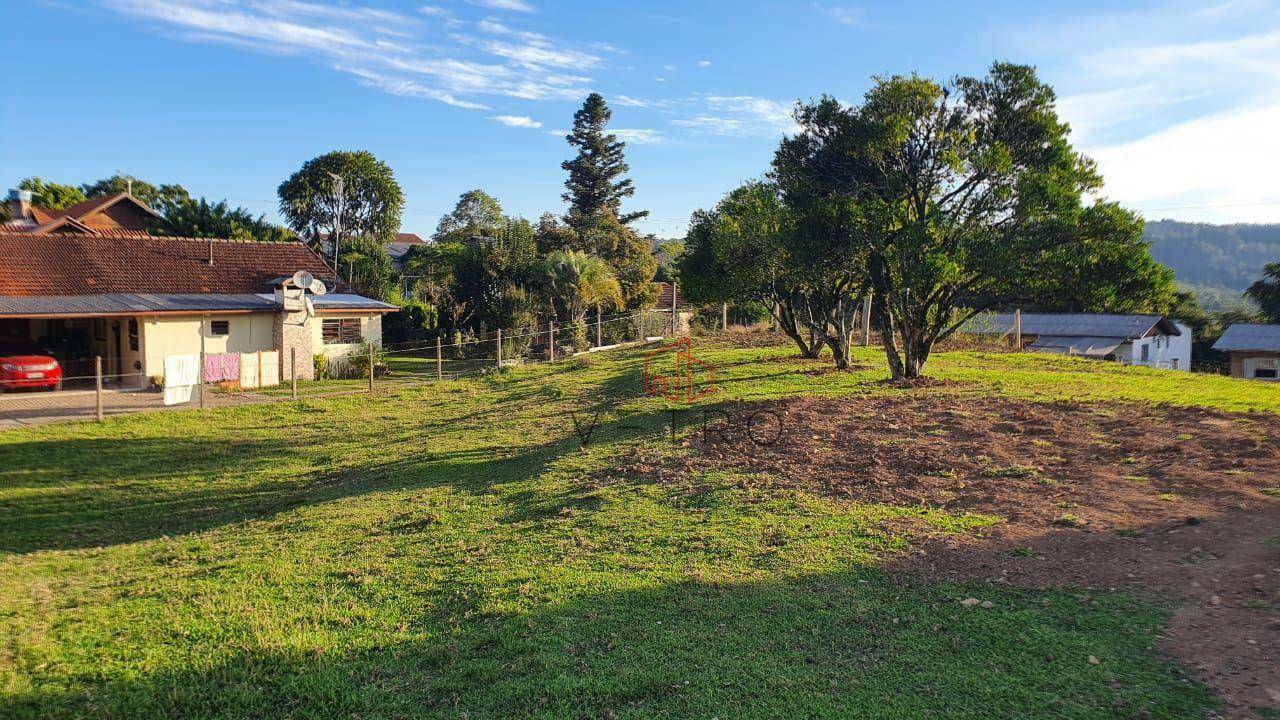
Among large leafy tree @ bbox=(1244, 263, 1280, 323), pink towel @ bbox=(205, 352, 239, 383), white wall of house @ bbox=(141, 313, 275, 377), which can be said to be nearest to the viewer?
white wall of house @ bbox=(141, 313, 275, 377)

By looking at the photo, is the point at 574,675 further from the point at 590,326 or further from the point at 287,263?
the point at 287,263

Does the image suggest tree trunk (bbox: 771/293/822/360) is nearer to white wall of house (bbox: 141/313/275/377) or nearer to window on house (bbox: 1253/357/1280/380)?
white wall of house (bbox: 141/313/275/377)

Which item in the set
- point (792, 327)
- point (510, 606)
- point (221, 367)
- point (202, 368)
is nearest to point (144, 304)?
point (221, 367)

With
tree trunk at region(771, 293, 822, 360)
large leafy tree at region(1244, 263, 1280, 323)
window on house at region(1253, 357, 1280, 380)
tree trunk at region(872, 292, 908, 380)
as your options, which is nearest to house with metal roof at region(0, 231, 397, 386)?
tree trunk at region(771, 293, 822, 360)

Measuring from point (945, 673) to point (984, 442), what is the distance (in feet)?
20.9

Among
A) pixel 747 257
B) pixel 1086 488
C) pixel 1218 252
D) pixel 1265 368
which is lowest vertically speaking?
pixel 1086 488

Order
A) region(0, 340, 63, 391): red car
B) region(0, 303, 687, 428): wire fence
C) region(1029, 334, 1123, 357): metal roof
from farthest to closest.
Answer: region(1029, 334, 1123, 357): metal roof < region(0, 340, 63, 391): red car < region(0, 303, 687, 428): wire fence

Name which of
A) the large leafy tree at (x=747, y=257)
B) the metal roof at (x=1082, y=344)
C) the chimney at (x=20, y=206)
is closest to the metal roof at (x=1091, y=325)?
the metal roof at (x=1082, y=344)

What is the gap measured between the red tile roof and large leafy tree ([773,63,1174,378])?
19.3 metres

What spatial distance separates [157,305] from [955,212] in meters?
21.2

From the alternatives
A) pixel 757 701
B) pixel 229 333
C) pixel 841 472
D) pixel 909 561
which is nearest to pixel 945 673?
pixel 757 701

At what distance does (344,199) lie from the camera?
50.6 metres

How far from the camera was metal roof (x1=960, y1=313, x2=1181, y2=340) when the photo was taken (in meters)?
33.6

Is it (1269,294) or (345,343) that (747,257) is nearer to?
(345,343)
